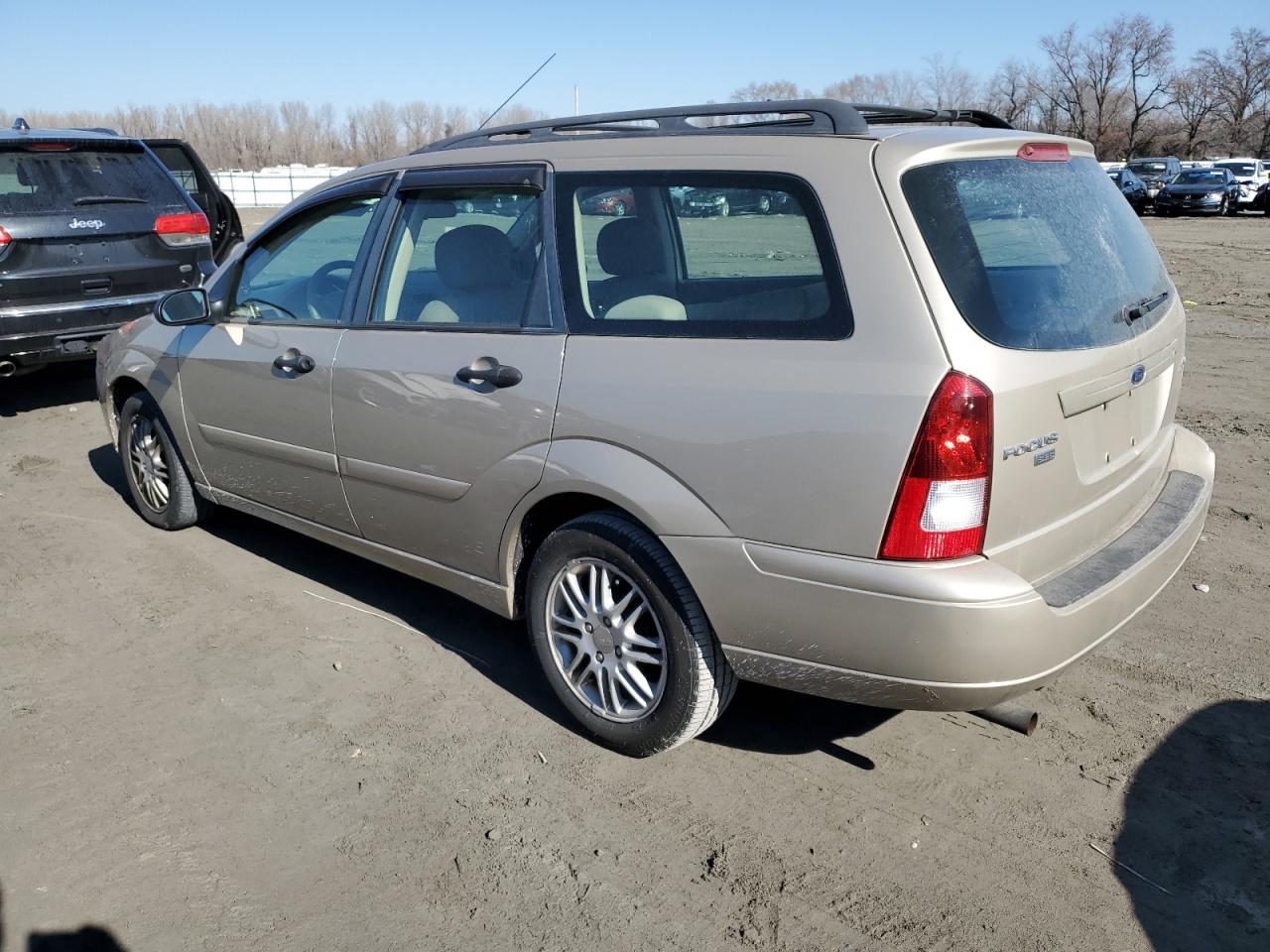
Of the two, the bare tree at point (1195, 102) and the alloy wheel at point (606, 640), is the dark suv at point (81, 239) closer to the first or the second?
the alloy wheel at point (606, 640)

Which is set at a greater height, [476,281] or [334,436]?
[476,281]

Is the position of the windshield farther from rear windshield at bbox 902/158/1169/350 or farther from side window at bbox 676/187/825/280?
side window at bbox 676/187/825/280

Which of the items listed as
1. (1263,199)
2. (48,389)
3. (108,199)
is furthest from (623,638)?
(1263,199)

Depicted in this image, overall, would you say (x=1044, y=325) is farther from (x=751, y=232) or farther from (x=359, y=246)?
(x=359, y=246)

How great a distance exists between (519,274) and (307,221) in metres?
1.42

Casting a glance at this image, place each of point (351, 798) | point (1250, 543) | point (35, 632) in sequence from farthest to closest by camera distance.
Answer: point (1250, 543), point (35, 632), point (351, 798)

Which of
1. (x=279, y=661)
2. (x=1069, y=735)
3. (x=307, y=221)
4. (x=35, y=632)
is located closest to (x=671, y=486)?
(x=1069, y=735)

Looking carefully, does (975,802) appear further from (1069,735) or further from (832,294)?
(832,294)

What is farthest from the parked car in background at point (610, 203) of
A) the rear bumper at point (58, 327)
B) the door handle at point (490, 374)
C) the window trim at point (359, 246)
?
the rear bumper at point (58, 327)

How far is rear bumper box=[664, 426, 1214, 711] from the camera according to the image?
8.90ft

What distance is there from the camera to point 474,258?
3816mm

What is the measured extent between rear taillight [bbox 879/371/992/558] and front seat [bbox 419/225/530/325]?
148cm

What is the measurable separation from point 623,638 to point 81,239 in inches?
251

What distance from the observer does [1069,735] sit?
139 inches
